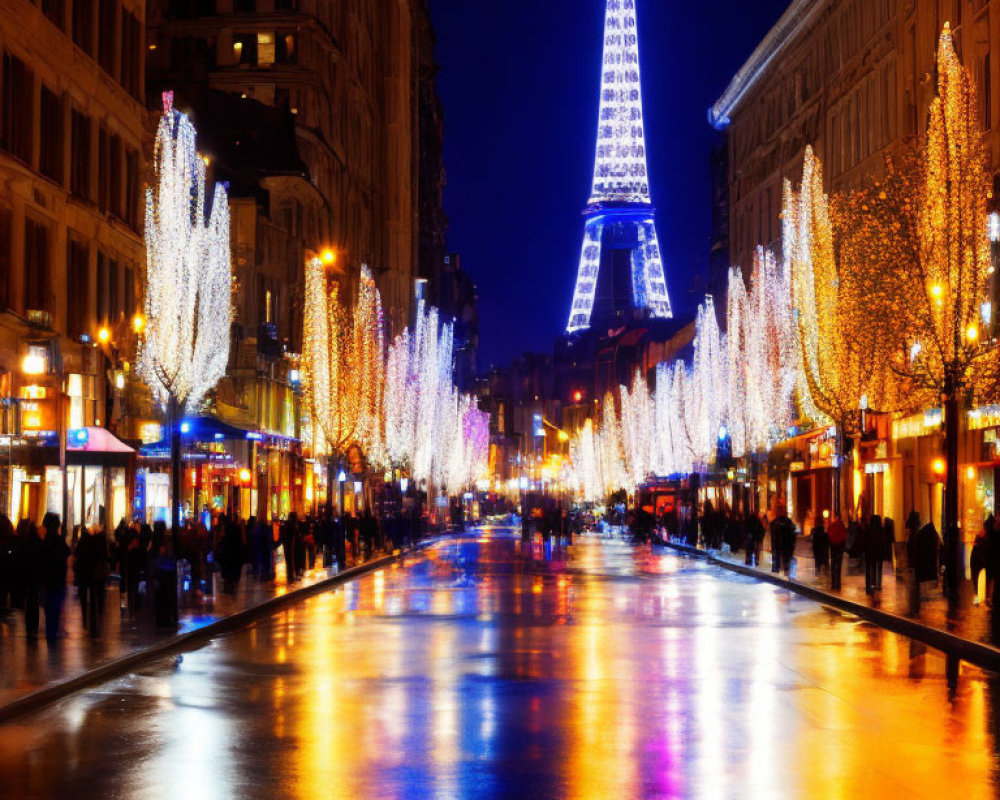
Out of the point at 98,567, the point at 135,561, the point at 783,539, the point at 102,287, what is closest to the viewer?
the point at 98,567

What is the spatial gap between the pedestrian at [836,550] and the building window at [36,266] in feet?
62.6

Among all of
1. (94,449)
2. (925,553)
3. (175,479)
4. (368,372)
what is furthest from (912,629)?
(368,372)

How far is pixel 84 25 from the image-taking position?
44.4 m

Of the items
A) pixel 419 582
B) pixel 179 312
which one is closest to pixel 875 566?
Answer: pixel 419 582

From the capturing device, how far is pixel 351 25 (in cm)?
10425

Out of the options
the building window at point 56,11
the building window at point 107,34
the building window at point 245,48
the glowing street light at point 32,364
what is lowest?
the glowing street light at point 32,364

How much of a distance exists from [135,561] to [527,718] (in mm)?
16407

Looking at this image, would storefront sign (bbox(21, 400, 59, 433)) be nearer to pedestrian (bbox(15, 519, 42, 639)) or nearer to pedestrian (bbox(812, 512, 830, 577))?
pedestrian (bbox(15, 519, 42, 639))

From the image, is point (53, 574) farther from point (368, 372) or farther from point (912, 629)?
point (368, 372)

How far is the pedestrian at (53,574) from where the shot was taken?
2419 cm

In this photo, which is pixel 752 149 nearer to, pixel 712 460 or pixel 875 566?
pixel 712 460

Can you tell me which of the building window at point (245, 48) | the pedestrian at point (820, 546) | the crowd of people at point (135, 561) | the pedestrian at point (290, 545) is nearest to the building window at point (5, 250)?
the crowd of people at point (135, 561)

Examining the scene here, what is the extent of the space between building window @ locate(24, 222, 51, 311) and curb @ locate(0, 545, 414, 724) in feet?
30.1

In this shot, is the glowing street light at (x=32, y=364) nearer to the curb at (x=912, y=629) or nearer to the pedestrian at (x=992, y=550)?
the curb at (x=912, y=629)
